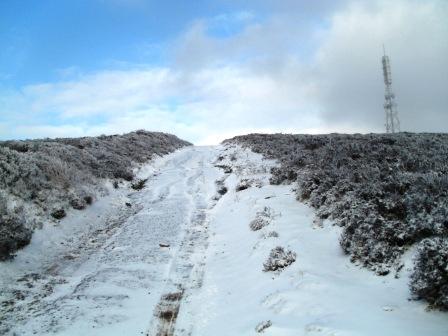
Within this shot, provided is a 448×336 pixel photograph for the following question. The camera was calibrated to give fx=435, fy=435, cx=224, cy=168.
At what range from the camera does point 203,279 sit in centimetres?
1150

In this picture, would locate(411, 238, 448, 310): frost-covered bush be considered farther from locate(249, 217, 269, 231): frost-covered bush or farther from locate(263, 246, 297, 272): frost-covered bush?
locate(249, 217, 269, 231): frost-covered bush

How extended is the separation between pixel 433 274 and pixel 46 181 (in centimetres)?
1444

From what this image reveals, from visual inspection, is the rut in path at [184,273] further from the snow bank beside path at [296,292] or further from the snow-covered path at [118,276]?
the snow bank beside path at [296,292]

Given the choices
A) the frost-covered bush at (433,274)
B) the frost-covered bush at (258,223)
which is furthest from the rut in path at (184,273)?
the frost-covered bush at (433,274)

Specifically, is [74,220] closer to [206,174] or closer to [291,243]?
[291,243]

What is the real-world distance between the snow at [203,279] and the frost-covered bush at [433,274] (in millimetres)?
237

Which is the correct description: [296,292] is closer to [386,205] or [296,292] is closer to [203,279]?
[203,279]

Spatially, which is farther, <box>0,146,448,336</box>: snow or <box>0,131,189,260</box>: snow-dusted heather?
<box>0,131,189,260</box>: snow-dusted heather

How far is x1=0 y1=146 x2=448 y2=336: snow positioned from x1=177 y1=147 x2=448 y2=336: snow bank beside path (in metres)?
0.03

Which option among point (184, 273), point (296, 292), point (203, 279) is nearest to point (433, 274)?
point (296, 292)

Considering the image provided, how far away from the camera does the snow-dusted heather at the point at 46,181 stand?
12.8m

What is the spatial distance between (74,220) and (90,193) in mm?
2558

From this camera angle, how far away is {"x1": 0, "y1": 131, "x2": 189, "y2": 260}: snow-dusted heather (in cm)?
1279

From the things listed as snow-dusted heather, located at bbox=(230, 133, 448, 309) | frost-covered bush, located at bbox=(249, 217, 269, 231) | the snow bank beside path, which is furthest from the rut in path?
snow-dusted heather, located at bbox=(230, 133, 448, 309)
